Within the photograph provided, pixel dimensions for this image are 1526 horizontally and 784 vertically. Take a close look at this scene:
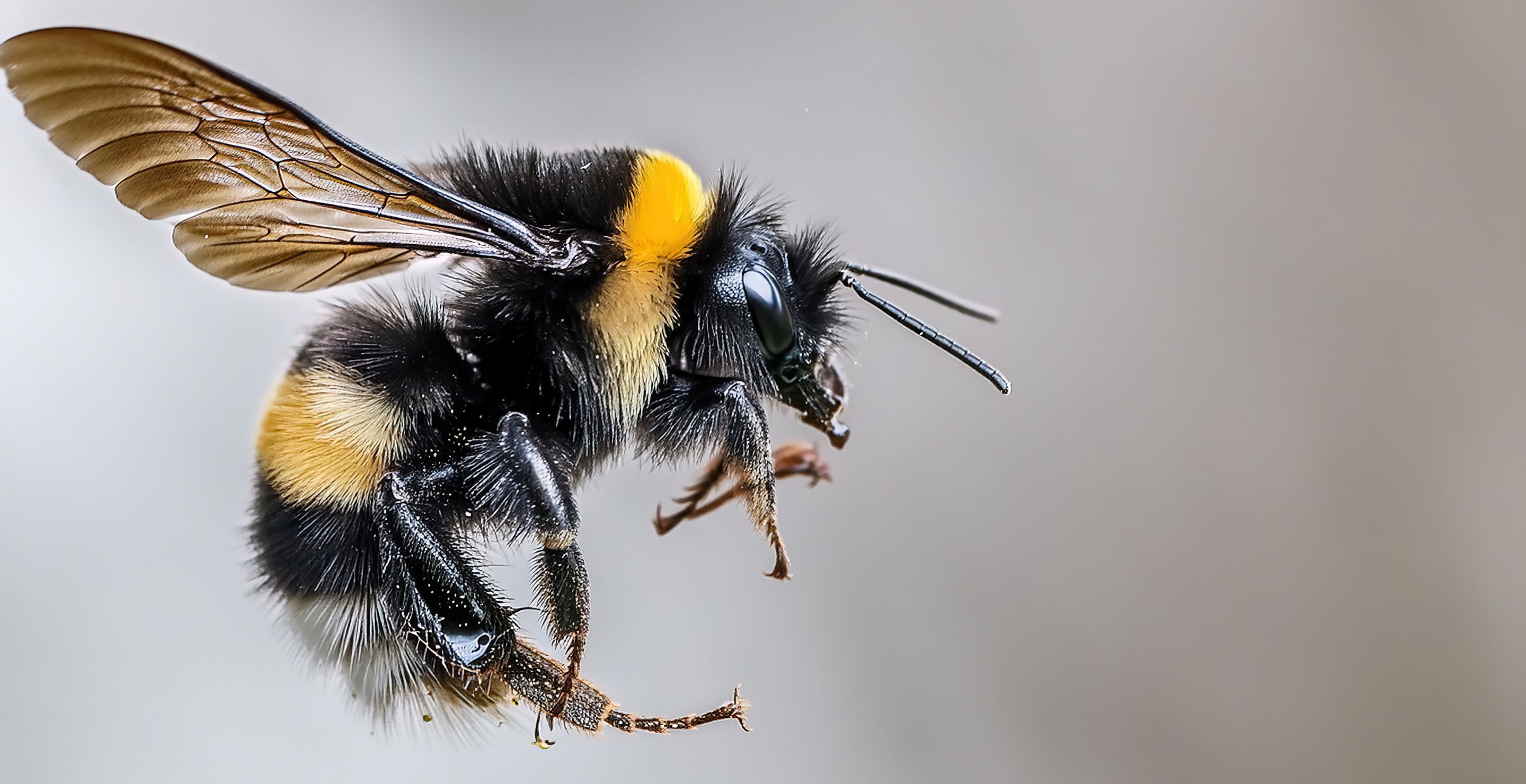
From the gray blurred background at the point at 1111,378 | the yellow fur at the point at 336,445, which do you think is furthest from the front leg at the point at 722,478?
the gray blurred background at the point at 1111,378

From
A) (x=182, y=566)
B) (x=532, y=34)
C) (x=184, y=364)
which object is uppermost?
(x=532, y=34)

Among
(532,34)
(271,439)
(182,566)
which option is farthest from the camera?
(532,34)

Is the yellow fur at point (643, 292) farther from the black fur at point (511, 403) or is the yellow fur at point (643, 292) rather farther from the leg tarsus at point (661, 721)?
the leg tarsus at point (661, 721)

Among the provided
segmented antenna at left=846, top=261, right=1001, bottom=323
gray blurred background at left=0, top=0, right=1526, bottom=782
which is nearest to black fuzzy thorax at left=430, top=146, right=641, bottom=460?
segmented antenna at left=846, top=261, right=1001, bottom=323

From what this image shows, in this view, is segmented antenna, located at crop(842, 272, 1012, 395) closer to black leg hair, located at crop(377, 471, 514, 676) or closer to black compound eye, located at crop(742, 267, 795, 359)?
black compound eye, located at crop(742, 267, 795, 359)

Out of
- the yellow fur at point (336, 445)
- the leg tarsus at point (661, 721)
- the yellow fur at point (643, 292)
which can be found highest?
the yellow fur at point (643, 292)

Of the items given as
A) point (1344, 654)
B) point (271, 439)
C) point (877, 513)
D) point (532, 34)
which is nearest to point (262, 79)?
point (532, 34)

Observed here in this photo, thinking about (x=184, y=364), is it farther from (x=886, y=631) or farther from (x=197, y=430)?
(x=886, y=631)
